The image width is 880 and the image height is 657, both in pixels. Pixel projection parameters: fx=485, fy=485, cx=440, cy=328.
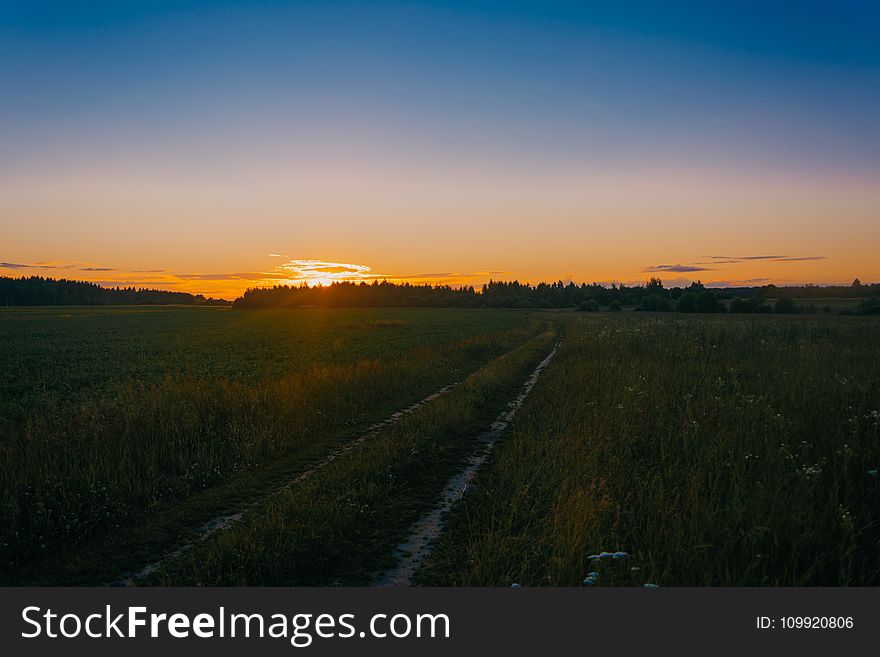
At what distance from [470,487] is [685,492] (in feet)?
10.9

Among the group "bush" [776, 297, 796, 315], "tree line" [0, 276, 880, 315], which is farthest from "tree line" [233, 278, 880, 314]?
"bush" [776, 297, 796, 315]

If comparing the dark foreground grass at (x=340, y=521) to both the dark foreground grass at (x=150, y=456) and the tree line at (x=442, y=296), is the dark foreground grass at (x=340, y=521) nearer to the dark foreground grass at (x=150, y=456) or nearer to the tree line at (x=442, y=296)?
the dark foreground grass at (x=150, y=456)

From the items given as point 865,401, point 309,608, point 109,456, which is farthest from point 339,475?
point 865,401

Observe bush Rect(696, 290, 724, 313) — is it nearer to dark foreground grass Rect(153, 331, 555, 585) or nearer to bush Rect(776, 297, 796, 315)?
bush Rect(776, 297, 796, 315)

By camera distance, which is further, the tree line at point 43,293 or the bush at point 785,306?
the tree line at point 43,293

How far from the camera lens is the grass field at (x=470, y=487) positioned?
5414 millimetres

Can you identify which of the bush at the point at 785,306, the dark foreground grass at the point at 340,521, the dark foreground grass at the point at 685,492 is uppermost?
the bush at the point at 785,306

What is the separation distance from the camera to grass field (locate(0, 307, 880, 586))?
5414 mm

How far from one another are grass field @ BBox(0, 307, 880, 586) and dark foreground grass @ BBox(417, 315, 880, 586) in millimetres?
41

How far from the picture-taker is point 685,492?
6625mm

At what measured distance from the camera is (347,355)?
101 feet

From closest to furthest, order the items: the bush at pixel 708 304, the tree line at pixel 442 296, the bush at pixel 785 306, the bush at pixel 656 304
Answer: the bush at pixel 785 306, the bush at pixel 708 304, the bush at pixel 656 304, the tree line at pixel 442 296

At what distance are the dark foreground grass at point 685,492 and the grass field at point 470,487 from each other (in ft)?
0.13

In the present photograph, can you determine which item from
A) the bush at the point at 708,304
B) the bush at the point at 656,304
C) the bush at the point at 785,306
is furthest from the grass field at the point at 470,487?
the bush at the point at 656,304
